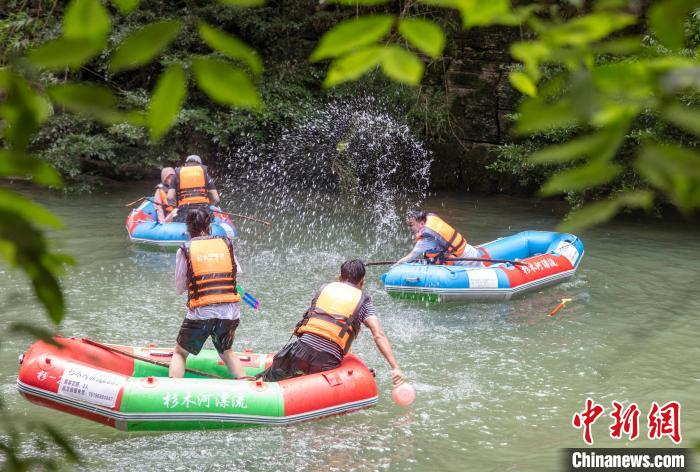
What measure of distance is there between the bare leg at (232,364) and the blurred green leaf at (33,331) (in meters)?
5.30

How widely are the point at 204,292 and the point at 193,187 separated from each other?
18.2 feet

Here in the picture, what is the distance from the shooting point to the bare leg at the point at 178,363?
626cm

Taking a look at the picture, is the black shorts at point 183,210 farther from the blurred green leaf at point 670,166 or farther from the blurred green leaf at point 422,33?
the blurred green leaf at point 670,166

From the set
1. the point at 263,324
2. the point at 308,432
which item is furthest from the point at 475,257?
the point at 308,432

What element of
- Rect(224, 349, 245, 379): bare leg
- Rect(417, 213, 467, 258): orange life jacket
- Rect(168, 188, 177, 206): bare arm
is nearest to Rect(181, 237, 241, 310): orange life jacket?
Rect(224, 349, 245, 379): bare leg

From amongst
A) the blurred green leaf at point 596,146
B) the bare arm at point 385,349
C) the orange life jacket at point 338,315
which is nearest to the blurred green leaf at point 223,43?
the blurred green leaf at point 596,146

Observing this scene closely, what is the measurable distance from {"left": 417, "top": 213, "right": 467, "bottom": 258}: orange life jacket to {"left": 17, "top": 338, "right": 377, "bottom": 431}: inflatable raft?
3776mm

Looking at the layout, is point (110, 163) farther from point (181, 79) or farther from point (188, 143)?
point (181, 79)

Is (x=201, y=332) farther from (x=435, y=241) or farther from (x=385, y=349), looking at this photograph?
(x=435, y=241)

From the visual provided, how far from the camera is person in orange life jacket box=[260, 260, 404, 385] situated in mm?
6172

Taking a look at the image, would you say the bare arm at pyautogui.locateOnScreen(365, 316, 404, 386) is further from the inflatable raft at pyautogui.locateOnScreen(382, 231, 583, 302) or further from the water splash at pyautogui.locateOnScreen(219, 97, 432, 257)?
the water splash at pyautogui.locateOnScreen(219, 97, 432, 257)

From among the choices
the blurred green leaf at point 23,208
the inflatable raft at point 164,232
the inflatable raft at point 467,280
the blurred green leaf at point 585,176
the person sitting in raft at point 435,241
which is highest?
the inflatable raft at point 164,232

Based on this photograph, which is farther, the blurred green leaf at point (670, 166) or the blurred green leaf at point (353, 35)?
the blurred green leaf at point (353, 35)

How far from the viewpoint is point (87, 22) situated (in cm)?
107
